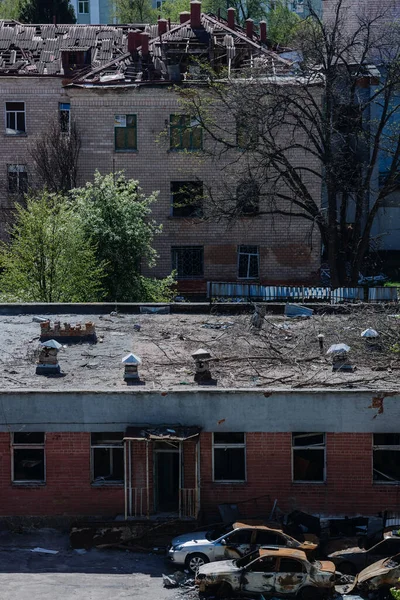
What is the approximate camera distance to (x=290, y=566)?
1969 cm

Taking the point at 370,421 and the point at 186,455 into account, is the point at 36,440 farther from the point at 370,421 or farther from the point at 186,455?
the point at 370,421

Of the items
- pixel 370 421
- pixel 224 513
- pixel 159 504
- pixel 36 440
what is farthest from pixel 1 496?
pixel 370 421

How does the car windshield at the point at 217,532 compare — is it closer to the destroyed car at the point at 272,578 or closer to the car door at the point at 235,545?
the car door at the point at 235,545

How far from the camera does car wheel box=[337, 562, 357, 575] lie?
20.5m

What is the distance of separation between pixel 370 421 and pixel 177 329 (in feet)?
21.5

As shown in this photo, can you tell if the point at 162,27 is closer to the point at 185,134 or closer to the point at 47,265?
the point at 185,134

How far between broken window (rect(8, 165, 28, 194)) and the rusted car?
2894 cm

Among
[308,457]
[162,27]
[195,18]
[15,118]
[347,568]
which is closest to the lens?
[347,568]

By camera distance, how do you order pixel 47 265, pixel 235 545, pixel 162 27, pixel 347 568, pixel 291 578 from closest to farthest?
pixel 291 578 < pixel 235 545 < pixel 347 568 < pixel 47 265 < pixel 162 27

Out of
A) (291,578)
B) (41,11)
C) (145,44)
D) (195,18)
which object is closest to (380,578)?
(291,578)

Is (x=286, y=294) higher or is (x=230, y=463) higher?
(x=286, y=294)

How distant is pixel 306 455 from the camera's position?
22.3m

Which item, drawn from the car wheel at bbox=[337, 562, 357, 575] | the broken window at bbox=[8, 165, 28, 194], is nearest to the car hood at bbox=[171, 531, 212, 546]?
the car wheel at bbox=[337, 562, 357, 575]

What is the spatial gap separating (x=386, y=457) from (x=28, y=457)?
7457 millimetres
